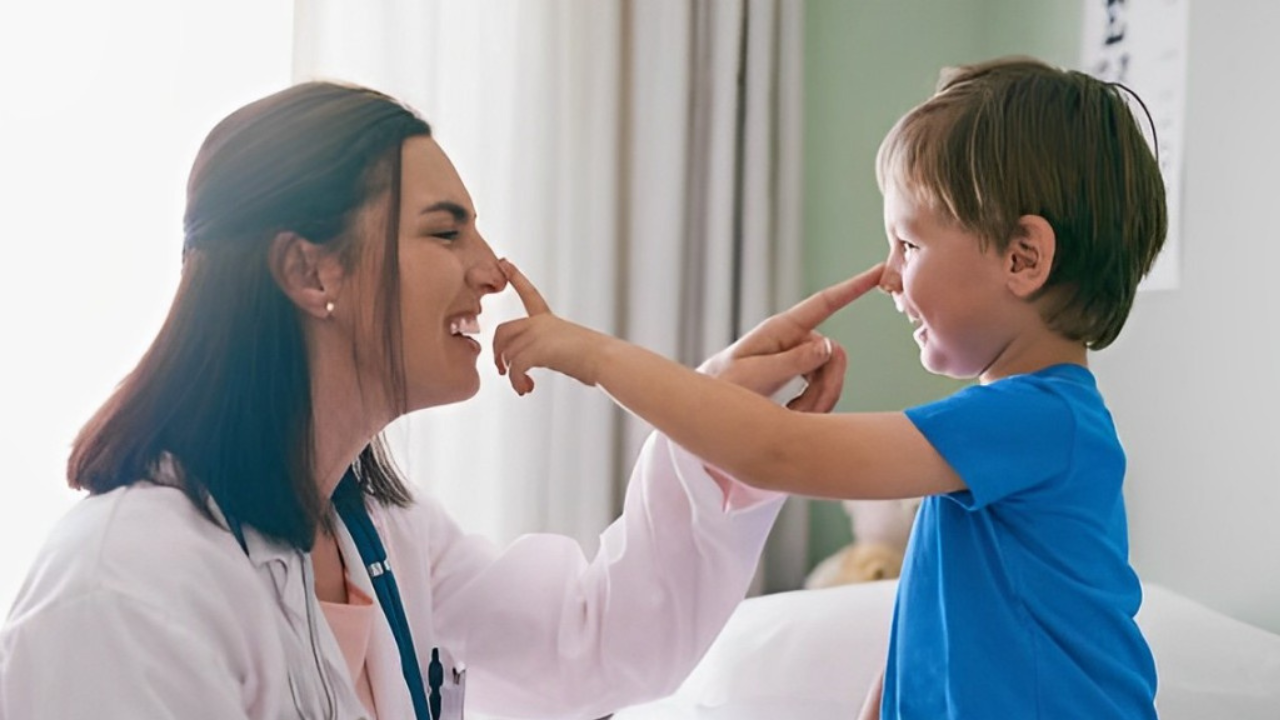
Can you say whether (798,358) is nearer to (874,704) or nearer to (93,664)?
(874,704)

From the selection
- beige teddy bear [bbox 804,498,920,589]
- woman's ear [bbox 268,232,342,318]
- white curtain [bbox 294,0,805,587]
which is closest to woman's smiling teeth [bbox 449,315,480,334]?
woman's ear [bbox 268,232,342,318]

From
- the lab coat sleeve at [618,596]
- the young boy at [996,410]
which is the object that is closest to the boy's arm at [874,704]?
the young boy at [996,410]

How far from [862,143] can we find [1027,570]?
2.02 metres

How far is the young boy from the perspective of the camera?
1061 millimetres

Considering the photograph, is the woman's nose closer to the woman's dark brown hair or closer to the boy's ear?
the woman's dark brown hair

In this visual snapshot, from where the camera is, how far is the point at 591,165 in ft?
8.85

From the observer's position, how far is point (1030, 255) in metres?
1.14

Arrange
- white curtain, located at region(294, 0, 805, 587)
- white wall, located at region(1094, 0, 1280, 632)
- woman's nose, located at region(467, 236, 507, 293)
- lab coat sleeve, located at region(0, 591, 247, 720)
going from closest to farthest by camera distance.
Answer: lab coat sleeve, located at region(0, 591, 247, 720)
woman's nose, located at region(467, 236, 507, 293)
white wall, located at region(1094, 0, 1280, 632)
white curtain, located at region(294, 0, 805, 587)

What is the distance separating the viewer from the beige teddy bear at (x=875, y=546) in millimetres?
2578

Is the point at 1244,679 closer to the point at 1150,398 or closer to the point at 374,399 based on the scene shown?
the point at 1150,398

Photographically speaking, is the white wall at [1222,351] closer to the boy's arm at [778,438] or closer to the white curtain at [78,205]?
the boy's arm at [778,438]

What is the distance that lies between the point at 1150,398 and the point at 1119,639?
4.12 ft

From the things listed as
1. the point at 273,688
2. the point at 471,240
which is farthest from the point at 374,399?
the point at 273,688

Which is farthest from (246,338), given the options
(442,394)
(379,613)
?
(379,613)
